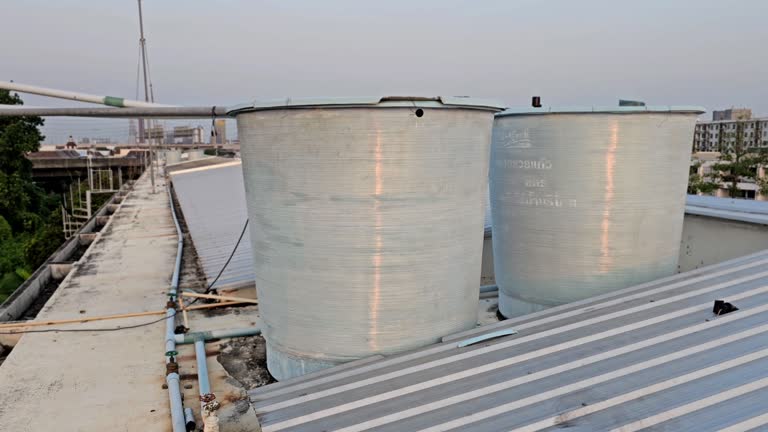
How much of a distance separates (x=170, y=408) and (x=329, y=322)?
69.1 inches

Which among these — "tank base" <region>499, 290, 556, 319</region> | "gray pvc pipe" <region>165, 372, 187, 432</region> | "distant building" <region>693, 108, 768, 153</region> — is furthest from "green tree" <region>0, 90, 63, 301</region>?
"distant building" <region>693, 108, 768, 153</region>

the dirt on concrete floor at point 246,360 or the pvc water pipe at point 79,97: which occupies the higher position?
the pvc water pipe at point 79,97

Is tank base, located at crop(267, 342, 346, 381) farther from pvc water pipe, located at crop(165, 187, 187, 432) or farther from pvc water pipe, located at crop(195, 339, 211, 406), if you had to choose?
pvc water pipe, located at crop(165, 187, 187, 432)

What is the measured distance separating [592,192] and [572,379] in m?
2.68

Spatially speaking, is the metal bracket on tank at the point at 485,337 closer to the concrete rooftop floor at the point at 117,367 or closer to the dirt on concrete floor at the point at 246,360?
the concrete rooftop floor at the point at 117,367

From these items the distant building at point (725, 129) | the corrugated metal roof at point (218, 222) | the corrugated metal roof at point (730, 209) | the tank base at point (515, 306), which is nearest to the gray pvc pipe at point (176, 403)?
the corrugated metal roof at point (218, 222)

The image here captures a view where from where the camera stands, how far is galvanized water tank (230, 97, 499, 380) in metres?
4.17

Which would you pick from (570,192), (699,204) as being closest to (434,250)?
(570,192)

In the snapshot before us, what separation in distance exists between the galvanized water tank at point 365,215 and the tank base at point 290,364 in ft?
0.05

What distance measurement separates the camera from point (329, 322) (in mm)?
4539

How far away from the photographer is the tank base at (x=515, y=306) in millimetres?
6492

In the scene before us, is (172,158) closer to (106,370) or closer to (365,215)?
(106,370)

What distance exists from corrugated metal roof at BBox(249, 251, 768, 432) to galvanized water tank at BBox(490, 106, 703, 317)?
3.85 feet

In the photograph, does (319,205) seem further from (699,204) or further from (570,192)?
(699,204)
